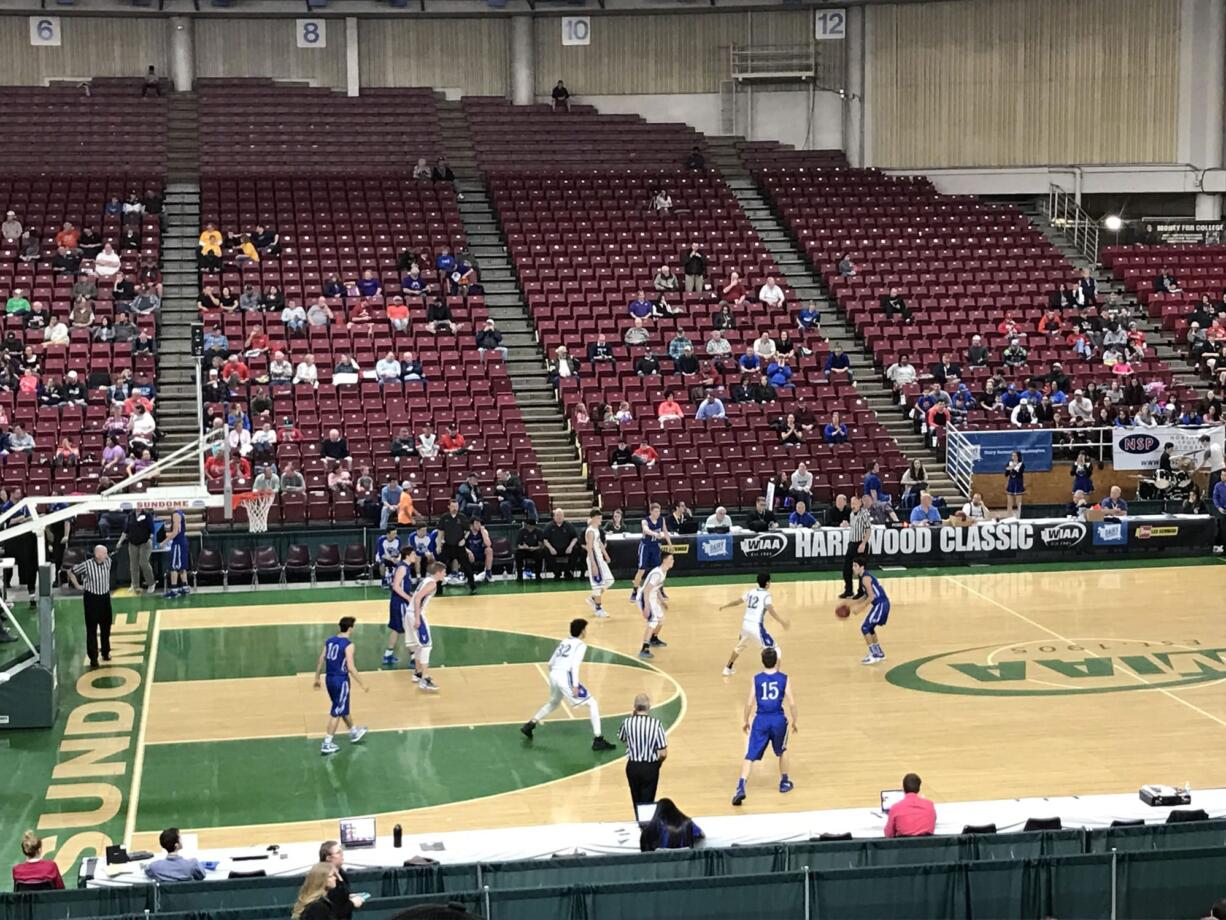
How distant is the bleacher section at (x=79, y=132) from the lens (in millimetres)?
40500

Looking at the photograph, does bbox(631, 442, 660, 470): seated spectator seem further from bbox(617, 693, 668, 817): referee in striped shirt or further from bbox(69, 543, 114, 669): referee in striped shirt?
bbox(617, 693, 668, 817): referee in striped shirt

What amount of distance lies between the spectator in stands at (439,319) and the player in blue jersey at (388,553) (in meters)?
8.31

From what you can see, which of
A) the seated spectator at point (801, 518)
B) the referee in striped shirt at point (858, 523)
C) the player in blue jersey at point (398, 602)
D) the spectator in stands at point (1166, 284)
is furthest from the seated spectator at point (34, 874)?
the spectator in stands at point (1166, 284)

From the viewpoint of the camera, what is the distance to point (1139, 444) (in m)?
33.6

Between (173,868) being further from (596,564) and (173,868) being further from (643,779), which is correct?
(596,564)

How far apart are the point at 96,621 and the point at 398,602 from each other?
13.0 ft

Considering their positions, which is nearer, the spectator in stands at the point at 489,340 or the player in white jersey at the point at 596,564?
the player in white jersey at the point at 596,564

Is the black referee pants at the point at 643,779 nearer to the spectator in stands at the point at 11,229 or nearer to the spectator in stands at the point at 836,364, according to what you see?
the spectator in stands at the point at 836,364

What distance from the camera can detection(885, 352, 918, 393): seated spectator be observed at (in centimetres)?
3591

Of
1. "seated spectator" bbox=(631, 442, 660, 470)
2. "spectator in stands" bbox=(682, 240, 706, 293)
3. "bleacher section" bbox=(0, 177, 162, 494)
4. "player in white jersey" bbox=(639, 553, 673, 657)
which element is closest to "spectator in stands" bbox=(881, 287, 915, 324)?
"spectator in stands" bbox=(682, 240, 706, 293)

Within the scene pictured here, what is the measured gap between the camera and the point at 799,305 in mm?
38344

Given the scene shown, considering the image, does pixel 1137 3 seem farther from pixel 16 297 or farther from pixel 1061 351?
pixel 16 297

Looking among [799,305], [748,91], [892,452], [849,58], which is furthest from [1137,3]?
[892,452]

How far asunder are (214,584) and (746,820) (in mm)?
16176
